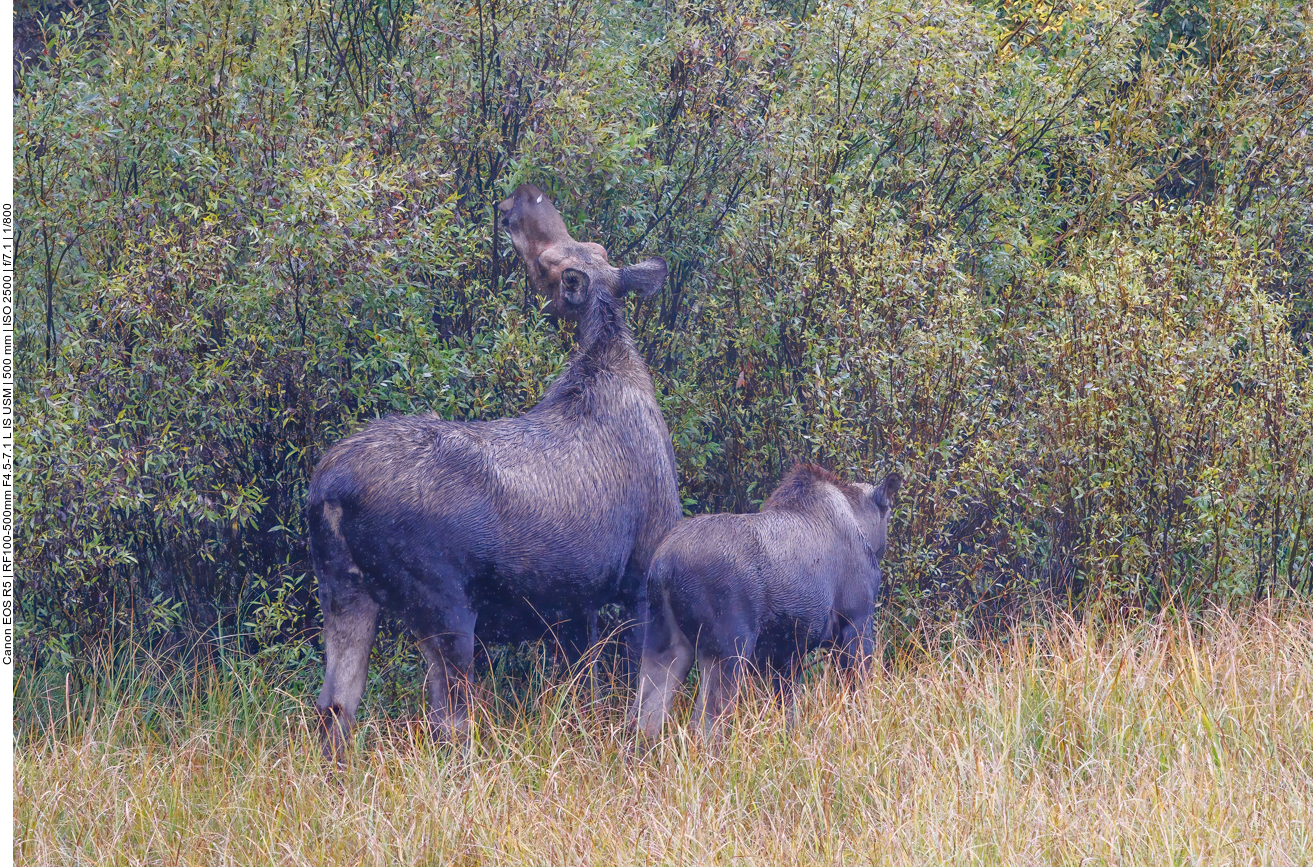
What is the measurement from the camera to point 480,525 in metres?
5.02

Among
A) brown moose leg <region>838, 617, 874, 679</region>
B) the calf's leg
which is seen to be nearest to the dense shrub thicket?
brown moose leg <region>838, 617, 874, 679</region>

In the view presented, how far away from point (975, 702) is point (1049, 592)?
1.85 metres

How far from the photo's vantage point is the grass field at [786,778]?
12.9 feet

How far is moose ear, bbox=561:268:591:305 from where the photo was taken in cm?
567

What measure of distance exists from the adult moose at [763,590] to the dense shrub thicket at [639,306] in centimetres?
95

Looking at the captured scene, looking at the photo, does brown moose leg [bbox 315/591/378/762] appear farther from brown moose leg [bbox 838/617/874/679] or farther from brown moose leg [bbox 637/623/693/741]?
brown moose leg [bbox 838/617/874/679]

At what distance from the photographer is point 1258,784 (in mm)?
4215

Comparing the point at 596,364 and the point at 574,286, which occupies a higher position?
the point at 574,286

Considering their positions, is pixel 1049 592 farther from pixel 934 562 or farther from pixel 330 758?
pixel 330 758

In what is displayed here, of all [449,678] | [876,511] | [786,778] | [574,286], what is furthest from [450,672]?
[876,511]

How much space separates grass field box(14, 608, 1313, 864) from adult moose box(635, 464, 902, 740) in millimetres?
203

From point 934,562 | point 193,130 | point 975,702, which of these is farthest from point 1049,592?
point 193,130

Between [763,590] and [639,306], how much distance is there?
2.40 meters

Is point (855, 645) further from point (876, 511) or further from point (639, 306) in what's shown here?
point (639, 306)
